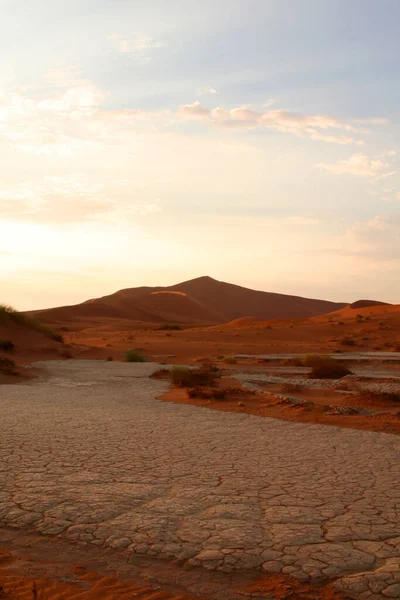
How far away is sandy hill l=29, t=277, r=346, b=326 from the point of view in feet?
A: 289

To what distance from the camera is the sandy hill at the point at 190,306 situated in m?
88.1

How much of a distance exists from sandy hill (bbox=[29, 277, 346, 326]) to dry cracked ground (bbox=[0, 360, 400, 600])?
2437 inches

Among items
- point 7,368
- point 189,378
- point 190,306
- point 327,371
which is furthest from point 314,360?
point 190,306

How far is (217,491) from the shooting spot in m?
7.26

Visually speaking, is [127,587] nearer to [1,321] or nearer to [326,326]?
[1,321]

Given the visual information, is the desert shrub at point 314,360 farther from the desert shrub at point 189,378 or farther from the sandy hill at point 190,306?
the sandy hill at point 190,306

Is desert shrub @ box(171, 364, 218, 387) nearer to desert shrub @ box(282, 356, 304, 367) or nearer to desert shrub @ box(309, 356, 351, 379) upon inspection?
desert shrub @ box(309, 356, 351, 379)

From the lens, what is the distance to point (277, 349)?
36.0 meters

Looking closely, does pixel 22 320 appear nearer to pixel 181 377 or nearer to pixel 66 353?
pixel 66 353

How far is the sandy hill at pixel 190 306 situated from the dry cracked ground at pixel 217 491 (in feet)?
203

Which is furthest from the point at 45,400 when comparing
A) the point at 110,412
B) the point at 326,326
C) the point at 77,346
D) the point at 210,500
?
the point at 326,326

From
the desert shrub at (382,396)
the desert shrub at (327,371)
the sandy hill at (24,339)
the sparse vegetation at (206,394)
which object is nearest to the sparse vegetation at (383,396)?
the desert shrub at (382,396)

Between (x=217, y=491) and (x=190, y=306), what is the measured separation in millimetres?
99011

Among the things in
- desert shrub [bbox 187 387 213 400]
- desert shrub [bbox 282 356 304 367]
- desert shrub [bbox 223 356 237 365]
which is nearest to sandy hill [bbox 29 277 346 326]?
desert shrub [bbox 223 356 237 365]
